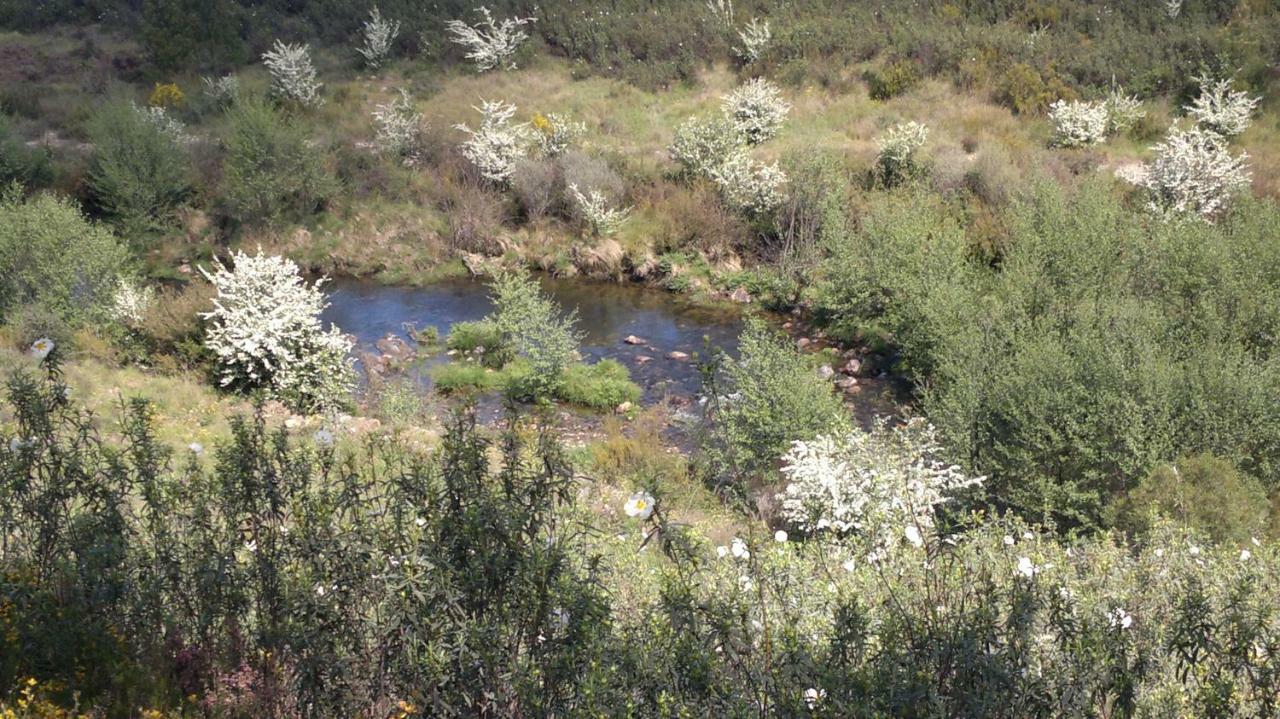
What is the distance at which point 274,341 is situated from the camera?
14.2m

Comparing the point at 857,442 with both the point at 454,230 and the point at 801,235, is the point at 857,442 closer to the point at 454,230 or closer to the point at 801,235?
the point at 801,235

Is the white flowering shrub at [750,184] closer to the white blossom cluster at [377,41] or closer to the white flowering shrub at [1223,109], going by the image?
the white flowering shrub at [1223,109]

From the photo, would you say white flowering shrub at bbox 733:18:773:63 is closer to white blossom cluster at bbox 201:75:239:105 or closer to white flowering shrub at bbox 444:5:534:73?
white flowering shrub at bbox 444:5:534:73

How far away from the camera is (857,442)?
1019 cm

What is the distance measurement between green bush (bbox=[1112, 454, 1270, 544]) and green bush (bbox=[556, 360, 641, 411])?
8441mm

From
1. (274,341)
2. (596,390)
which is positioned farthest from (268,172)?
(596,390)

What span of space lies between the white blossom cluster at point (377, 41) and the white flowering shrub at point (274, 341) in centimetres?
2120

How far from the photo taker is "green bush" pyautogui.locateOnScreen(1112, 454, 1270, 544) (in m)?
8.60

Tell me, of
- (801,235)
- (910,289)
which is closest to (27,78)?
(801,235)

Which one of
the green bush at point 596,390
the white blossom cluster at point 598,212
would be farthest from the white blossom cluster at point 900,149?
the green bush at point 596,390

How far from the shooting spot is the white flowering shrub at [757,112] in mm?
26594

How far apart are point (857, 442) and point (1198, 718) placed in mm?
6351

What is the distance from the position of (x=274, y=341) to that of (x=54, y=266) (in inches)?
203

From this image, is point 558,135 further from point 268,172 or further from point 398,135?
point 268,172
